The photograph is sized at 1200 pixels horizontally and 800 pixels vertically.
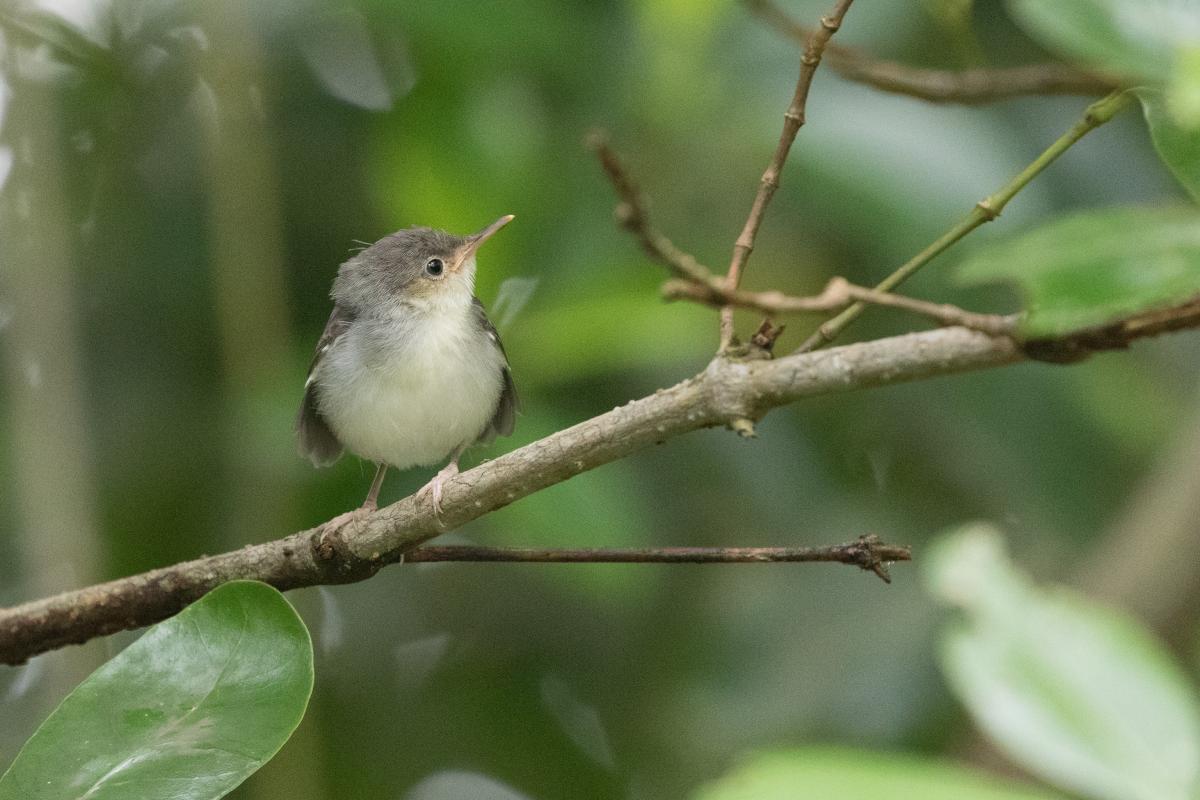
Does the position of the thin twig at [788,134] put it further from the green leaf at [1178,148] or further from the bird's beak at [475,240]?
the bird's beak at [475,240]

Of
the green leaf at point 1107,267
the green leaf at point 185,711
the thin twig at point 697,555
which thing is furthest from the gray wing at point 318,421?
the green leaf at point 1107,267

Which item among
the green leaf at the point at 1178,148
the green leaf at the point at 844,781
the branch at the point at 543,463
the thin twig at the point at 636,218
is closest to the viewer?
the green leaf at the point at 844,781

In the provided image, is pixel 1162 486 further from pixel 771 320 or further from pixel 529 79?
pixel 529 79

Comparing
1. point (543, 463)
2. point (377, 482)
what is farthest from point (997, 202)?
point (377, 482)

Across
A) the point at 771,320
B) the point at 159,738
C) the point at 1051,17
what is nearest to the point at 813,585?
the point at 771,320

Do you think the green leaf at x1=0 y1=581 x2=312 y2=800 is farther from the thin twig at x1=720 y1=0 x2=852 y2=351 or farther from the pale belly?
the pale belly
